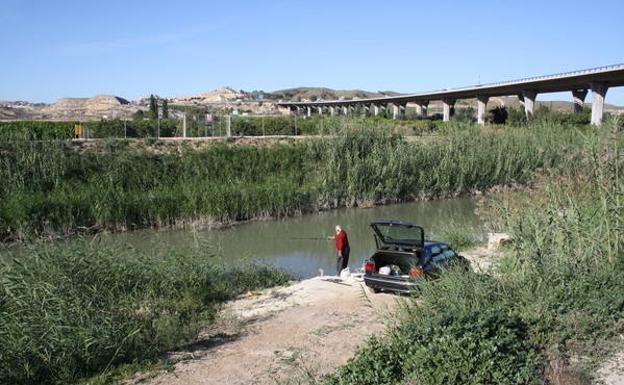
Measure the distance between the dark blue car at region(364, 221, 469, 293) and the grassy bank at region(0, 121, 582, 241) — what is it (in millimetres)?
11842

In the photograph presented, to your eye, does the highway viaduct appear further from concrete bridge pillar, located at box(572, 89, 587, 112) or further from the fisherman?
the fisherman

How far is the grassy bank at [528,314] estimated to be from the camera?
638cm

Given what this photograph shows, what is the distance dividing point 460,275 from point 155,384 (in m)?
4.64

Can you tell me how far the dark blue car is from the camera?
11.8 metres

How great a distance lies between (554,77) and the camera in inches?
2089

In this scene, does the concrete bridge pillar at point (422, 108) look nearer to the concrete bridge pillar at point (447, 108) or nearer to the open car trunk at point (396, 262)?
the concrete bridge pillar at point (447, 108)

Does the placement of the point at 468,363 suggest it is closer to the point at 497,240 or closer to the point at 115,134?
the point at 497,240

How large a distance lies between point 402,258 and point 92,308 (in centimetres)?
639

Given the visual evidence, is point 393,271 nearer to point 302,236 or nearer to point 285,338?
point 285,338

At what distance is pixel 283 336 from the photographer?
386 inches

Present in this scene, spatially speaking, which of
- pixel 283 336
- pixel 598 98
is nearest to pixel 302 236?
pixel 283 336

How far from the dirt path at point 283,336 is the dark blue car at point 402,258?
1.48 ft

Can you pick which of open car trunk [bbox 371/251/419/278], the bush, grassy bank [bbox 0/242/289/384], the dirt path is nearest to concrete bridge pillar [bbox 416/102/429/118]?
the dirt path

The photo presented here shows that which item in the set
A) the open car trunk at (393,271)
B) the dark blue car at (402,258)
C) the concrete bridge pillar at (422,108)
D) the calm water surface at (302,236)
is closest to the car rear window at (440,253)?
the dark blue car at (402,258)
